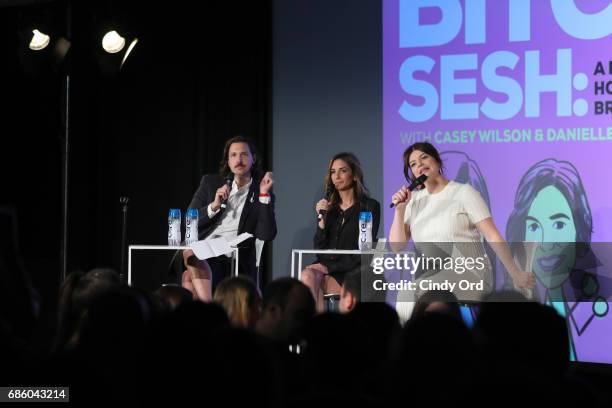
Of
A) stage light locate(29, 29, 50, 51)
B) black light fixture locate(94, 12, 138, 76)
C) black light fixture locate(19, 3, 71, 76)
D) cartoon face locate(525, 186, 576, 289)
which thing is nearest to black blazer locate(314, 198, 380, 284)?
cartoon face locate(525, 186, 576, 289)

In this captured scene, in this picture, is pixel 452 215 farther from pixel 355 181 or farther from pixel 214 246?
pixel 214 246

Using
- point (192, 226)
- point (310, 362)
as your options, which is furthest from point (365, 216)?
point (310, 362)

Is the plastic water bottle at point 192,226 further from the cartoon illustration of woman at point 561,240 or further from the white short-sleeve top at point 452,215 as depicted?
the cartoon illustration of woman at point 561,240

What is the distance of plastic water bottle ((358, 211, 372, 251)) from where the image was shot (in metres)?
4.95

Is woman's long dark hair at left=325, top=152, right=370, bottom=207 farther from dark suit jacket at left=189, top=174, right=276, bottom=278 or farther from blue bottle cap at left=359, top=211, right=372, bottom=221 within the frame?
dark suit jacket at left=189, top=174, right=276, bottom=278

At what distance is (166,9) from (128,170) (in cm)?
121

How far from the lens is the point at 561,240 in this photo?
17.0 feet

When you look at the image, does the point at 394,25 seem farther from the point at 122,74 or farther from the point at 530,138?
the point at 122,74

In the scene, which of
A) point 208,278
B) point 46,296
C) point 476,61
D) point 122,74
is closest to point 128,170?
point 122,74

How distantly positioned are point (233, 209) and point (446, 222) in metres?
1.41

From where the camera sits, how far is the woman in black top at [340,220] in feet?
16.6

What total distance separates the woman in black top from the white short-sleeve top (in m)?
0.34

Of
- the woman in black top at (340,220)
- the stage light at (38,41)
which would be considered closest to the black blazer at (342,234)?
the woman in black top at (340,220)

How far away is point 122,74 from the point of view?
21.0ft
